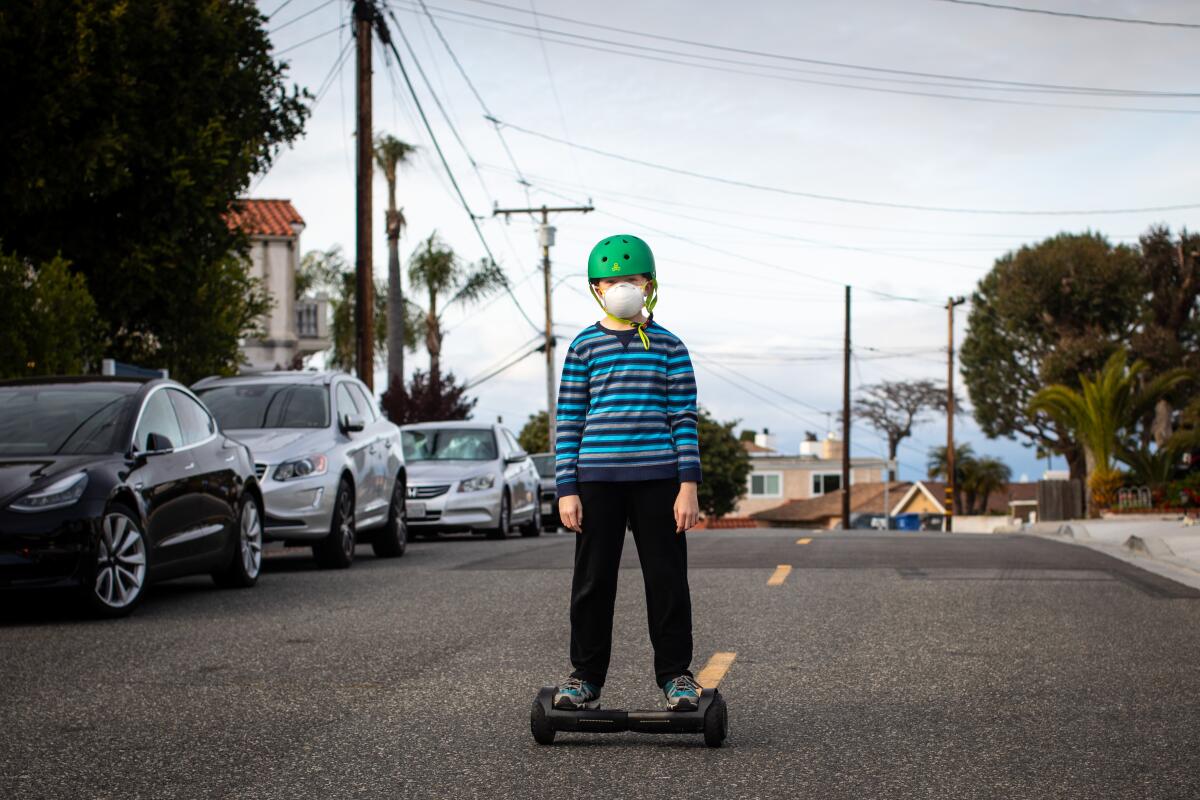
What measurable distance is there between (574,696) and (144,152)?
1462 cm

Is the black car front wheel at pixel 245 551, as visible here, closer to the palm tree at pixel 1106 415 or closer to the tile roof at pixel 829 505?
the palm tree at pixel 1106 415

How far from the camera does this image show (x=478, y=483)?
19.9 meters

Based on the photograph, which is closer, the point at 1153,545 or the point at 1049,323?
the point at 1153,545

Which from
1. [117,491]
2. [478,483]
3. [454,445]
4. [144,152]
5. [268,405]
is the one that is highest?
[144,152]

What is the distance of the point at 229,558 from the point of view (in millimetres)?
11383

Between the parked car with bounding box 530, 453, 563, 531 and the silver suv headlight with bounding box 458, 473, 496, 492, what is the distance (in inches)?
238

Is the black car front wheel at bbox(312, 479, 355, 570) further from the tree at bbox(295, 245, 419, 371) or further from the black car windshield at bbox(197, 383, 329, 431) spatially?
the tree at bbox(295, 245, 419, 371)

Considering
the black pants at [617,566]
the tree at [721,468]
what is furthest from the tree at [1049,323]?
the black pants at [617,566]

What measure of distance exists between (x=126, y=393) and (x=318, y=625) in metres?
2.53

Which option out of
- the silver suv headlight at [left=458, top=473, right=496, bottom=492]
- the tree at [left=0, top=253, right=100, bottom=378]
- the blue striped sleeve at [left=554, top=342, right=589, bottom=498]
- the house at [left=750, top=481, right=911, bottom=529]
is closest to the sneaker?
the blue striped sleeve at [left=554, top=342, right=589, bottom=498]

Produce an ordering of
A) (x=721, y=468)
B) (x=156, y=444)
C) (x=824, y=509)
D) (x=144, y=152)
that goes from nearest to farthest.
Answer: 1. (x=156, y=444)
2. (x=144, y=152)
3. (x=721, y=468)
4. (x=824, y=509)

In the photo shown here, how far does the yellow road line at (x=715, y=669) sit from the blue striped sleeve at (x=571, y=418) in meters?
1.74

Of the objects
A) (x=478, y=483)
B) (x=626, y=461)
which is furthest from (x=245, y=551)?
(x=478, y=483)

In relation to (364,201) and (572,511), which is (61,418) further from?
(364,201)
